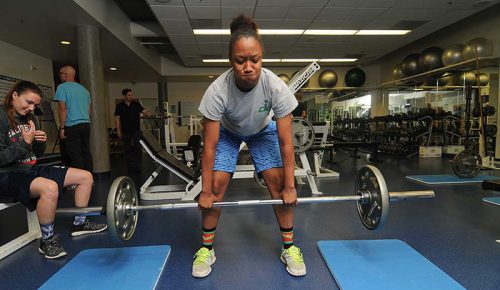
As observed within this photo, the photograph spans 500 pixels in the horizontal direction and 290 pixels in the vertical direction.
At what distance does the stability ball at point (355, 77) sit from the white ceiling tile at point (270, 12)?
3.78 m

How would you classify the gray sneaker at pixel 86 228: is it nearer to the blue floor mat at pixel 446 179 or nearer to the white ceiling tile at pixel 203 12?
the blue floor mat at pixel 446 179

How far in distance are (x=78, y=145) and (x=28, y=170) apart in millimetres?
1402

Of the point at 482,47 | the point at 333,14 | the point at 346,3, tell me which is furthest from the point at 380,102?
the point at 346,3

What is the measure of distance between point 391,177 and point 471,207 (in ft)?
4.20

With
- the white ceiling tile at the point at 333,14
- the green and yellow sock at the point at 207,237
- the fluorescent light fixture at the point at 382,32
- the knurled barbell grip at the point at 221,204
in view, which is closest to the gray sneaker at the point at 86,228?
→ the knurled barbell grip at the point at 221,204

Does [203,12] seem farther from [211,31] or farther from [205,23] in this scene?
[211,31]

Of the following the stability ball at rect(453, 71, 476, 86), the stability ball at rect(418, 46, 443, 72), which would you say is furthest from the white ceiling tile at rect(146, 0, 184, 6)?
the stability ball at rect(453, 71, 476, 86)

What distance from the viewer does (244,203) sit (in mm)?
1297

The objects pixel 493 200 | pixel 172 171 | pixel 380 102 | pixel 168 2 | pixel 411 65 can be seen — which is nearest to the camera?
pixel 493 200

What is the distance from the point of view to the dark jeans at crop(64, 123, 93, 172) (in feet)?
9.05

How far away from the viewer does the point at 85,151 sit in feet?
9.40

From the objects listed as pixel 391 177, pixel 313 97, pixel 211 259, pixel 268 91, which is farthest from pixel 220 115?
pixel 313 97

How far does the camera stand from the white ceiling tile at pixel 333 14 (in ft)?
14.0

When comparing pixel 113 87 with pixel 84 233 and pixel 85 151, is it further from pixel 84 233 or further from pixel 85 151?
pixel 84 233
